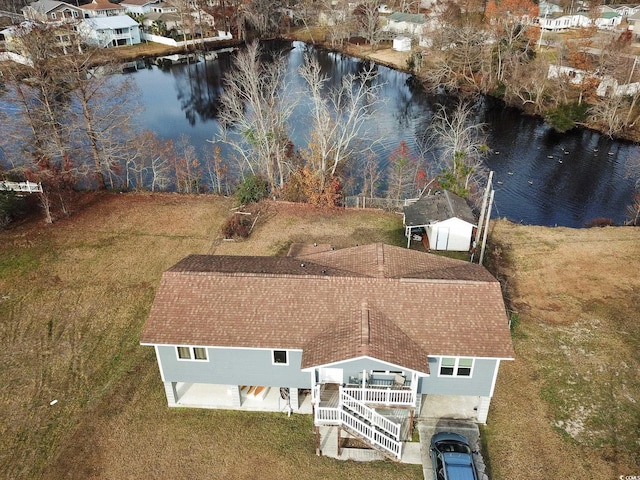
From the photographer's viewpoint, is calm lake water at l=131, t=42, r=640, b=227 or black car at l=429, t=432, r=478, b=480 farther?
calm lake water at l=131, t=42, r=640, b=227

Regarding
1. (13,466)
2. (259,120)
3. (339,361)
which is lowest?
(13,466)

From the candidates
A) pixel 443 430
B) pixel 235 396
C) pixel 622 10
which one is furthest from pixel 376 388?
pixel 622 10

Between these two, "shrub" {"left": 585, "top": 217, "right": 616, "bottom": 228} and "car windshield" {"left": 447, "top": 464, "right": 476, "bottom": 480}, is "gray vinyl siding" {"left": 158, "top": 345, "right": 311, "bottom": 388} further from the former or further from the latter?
"shrub" {"left": 585, "top": 217, "right": 616, "bottom": 228}

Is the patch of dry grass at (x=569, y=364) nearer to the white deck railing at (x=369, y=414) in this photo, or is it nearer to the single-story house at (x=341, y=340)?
the single-story house at (x=341, y=340)

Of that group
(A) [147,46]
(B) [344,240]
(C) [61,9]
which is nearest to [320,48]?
(A) [147,46]

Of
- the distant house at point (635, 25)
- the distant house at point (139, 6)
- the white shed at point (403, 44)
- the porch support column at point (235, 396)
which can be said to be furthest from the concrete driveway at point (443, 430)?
the distant house at point (139, 6)

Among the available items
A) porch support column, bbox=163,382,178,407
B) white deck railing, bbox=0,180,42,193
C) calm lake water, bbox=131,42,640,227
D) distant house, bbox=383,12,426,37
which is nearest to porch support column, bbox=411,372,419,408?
porch support column, bbox=163,382,178,407

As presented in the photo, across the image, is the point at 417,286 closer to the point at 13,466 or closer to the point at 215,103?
the point at 13,466
